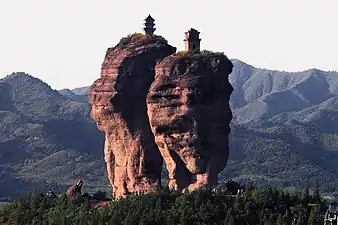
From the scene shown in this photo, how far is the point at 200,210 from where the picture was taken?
4934 cm

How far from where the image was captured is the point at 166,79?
5316cm

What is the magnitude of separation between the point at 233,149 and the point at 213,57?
450ft

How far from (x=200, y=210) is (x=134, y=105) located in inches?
378

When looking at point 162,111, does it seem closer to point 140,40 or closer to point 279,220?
point 140,40

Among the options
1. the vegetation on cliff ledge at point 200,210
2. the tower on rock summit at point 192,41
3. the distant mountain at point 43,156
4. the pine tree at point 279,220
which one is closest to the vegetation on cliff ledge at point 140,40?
the tower on rock summit at point 192,41

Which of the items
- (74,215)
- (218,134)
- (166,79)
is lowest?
(74,215)

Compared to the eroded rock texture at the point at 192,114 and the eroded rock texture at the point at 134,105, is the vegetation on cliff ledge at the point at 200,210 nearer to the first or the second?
the eroded rock texture at the point at 192,114

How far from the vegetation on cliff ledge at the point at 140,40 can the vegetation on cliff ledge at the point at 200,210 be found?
977cm

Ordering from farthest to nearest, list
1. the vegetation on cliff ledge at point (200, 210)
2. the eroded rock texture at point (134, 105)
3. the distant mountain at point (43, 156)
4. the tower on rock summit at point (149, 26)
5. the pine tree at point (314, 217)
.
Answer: the distant mountain at point (43, 156) < the tower on rock summit at point (149, 26) < the eroded rock texture at point (134, 105) < the vegetation on cliff ledge at point (200, 210) < the pine tree at point (314, 217)

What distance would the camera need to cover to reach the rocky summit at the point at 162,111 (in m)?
52.6

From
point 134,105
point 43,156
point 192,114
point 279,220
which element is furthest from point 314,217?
point 43,156

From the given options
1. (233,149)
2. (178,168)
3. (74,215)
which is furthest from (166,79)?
(233,149)

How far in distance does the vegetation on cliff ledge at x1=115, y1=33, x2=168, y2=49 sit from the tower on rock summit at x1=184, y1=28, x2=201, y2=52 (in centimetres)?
214

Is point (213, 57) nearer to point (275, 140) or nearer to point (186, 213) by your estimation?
point (186, 213)
